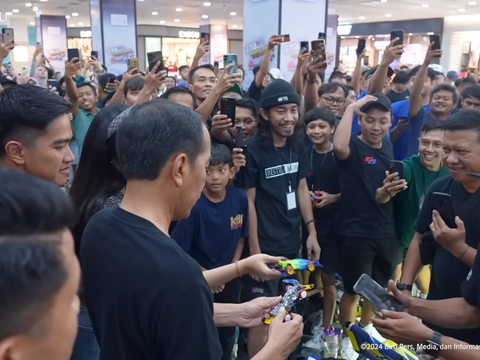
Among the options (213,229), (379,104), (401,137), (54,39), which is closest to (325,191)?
(379,104)

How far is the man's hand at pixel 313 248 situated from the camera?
2.86m

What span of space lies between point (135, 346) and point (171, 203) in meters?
0.35

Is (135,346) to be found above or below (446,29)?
below

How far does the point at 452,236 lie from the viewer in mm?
1819

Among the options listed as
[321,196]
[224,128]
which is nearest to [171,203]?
[224,128]

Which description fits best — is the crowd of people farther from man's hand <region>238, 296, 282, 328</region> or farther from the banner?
the banner

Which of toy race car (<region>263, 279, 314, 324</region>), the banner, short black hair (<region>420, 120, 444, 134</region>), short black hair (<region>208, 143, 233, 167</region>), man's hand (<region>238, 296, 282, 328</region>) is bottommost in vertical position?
man's hand (<region>238, 296, 282, 328</region>)

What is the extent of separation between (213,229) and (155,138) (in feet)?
4.42

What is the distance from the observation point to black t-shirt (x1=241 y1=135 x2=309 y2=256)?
270 cm

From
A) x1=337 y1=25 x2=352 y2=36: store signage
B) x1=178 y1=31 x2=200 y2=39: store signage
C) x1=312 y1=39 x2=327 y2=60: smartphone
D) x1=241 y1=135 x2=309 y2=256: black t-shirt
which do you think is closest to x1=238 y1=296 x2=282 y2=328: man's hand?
x1=241 y1=135 x2=309 y2=256: black t-shirt

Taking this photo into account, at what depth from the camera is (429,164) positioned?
278cm

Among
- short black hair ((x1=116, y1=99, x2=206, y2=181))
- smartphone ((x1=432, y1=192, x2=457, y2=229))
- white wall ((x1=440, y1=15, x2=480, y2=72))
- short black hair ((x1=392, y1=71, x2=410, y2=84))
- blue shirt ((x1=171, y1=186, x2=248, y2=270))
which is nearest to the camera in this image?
short black hair ((x1=116, y1=99, x2=206, y2=181))

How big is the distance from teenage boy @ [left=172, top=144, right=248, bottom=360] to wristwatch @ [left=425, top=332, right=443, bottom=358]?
3.37ft

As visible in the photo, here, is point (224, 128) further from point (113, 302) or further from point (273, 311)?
point (113, 302)
